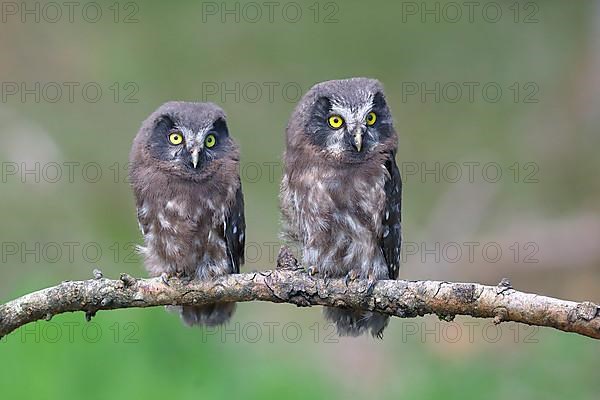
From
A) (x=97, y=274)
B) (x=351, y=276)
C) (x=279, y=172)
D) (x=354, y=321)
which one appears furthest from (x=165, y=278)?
(x=279, y=172)

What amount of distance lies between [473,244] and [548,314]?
675 centimetres

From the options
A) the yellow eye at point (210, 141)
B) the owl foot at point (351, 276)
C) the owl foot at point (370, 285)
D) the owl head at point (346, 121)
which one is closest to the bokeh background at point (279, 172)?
the yellow eye at point (210, 141)

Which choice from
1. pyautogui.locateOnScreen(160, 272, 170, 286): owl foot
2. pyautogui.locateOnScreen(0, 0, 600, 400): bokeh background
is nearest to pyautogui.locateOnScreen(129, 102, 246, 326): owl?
pyautogui.locateOnScreen(160, 272, 170, 286): owl foot

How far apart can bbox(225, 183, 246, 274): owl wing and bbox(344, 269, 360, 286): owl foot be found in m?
0.81

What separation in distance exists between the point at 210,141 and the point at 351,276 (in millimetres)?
1122

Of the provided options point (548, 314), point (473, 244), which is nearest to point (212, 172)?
point (548, 314)

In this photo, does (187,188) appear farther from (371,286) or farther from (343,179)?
(371,286)

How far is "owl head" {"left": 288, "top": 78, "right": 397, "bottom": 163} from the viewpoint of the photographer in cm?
563

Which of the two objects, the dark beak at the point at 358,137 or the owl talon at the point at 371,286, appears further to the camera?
the dark beak at the point at 358,137

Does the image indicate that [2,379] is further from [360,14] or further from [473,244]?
[360,14]

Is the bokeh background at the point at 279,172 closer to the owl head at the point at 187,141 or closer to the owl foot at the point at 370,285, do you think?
the owl head at the point at 187,141

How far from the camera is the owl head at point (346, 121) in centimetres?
563

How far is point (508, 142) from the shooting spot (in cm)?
1347

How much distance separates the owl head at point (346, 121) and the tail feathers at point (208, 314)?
118 cm
